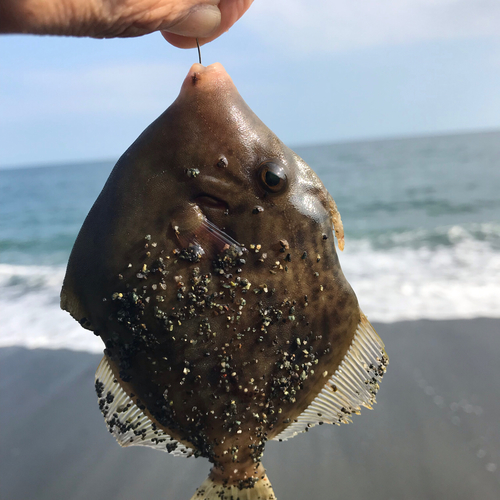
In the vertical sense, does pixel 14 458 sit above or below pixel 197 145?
below

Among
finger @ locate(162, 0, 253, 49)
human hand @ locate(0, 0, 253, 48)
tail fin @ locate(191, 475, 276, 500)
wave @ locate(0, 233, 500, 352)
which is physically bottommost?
wave @ locate(0, 233, 500, 352)

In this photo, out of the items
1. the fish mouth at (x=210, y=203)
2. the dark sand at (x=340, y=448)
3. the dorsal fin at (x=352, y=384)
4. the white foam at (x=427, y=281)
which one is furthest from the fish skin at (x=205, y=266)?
the white foam at (x=427, y=281)

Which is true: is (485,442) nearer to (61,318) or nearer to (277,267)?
(277,267)

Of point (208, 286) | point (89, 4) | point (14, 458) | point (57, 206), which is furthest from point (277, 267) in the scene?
point (57, 206)

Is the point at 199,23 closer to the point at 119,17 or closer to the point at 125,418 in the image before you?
the point at 119,17

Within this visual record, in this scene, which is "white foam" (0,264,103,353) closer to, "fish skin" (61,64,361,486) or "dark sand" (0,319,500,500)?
"dark sand" (0,319,500,500)

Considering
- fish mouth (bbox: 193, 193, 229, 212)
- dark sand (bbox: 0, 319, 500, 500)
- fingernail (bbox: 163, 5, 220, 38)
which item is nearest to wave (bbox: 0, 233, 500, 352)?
dark sand (bbox: 0, 319, 500, 500)

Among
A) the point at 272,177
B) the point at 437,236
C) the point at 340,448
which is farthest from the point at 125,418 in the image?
the point at 437,236

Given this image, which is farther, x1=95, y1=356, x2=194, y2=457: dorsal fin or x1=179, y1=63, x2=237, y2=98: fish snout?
x1=95, y1=356, x2=194, y2=457: dorsal fin
